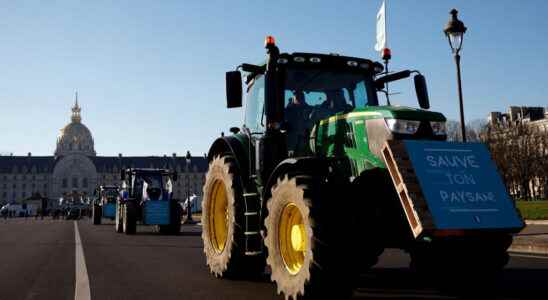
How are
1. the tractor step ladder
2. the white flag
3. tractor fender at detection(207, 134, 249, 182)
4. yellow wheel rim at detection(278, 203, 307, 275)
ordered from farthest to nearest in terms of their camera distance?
the white flag < tractor fender at detection(207, 134, 249, 182) < the tractor step ladder < yellow wheel rim at detection(278, 203, 307, 275)

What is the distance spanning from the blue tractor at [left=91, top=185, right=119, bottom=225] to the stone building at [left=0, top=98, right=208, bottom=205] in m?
134

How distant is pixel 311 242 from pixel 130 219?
18.0 m

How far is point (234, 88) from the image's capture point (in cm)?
709

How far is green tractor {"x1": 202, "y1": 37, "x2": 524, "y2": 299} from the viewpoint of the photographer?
5219mm

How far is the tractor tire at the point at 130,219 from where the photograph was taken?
2198 cm

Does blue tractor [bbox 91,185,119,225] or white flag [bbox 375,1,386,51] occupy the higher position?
white flag [bbox 375,1,386,51]

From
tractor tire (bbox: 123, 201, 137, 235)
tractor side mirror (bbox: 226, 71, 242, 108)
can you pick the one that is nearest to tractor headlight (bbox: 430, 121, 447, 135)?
tractor side mirror (bbox: 226, 71, 242, 108)

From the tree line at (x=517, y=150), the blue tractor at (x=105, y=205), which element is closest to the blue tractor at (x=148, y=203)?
the blue tractor at (x=105, y=205)

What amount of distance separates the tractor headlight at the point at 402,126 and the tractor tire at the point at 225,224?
8.20 ft

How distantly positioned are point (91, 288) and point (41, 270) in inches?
98.8

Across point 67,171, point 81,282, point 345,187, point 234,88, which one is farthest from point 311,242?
point 67,171

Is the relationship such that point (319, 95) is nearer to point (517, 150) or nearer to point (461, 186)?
point (461, 186)

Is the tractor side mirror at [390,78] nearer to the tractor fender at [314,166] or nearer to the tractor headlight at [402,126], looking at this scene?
the tractor headlight at [402,126]

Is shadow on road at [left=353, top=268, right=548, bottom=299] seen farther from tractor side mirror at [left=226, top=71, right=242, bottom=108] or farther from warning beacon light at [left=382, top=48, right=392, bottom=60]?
warning beacon light at [left=382, top=48, right=392, bottom=60]
